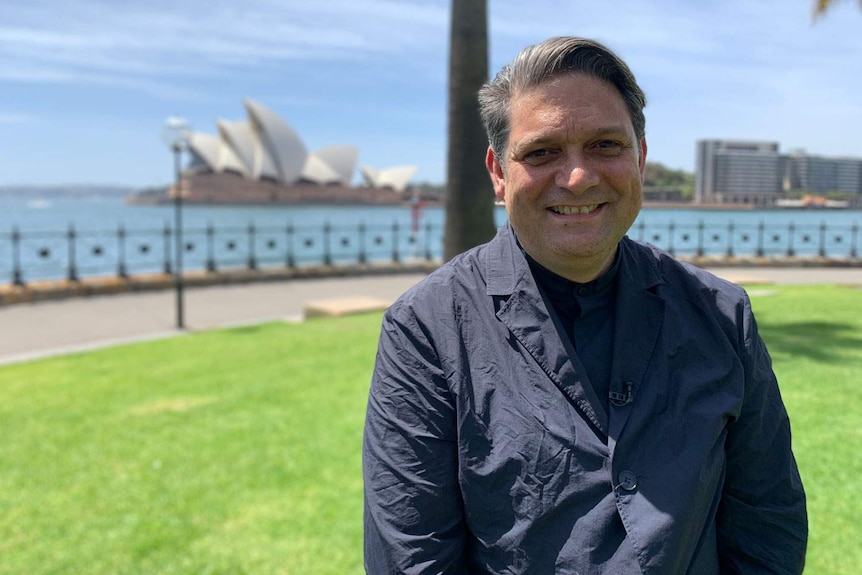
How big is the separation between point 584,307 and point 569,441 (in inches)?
10.8

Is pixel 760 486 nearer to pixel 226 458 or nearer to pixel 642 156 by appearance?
pixel 642 156

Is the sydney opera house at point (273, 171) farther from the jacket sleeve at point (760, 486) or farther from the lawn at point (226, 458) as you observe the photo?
the jacket sleeve at point (760, 486)

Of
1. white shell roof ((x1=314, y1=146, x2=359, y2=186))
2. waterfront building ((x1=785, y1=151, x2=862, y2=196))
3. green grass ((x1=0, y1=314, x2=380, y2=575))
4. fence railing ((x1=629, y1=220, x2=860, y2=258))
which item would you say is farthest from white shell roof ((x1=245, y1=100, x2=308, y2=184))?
green grass ((x1=0, y1=314, x2=380, y2=575))

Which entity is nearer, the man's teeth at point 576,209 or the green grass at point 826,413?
the man's teeth at point 576,209

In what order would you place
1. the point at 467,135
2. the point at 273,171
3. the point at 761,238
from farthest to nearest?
the point at 273,171 → the point at 761,238 → the point at 467,135

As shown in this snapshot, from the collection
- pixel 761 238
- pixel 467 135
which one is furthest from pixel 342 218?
pixel 467 135

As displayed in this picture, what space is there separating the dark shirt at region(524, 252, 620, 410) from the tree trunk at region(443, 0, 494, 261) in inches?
172

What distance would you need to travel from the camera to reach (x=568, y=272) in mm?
1359

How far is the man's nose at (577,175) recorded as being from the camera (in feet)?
4.17

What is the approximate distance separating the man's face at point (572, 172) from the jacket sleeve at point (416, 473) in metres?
0.30

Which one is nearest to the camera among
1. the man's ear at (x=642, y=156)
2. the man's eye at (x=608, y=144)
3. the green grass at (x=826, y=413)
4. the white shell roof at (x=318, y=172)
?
the man's eye at (x=608, y=144)

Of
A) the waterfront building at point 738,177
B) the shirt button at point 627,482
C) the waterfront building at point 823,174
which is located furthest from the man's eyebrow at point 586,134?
the waterfront building at point 823,174

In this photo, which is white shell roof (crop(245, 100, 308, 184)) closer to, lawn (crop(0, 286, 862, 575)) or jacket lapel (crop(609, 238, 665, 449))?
lawn (crop(0, 286, 862, 575))

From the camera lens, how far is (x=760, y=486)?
1334 mm
